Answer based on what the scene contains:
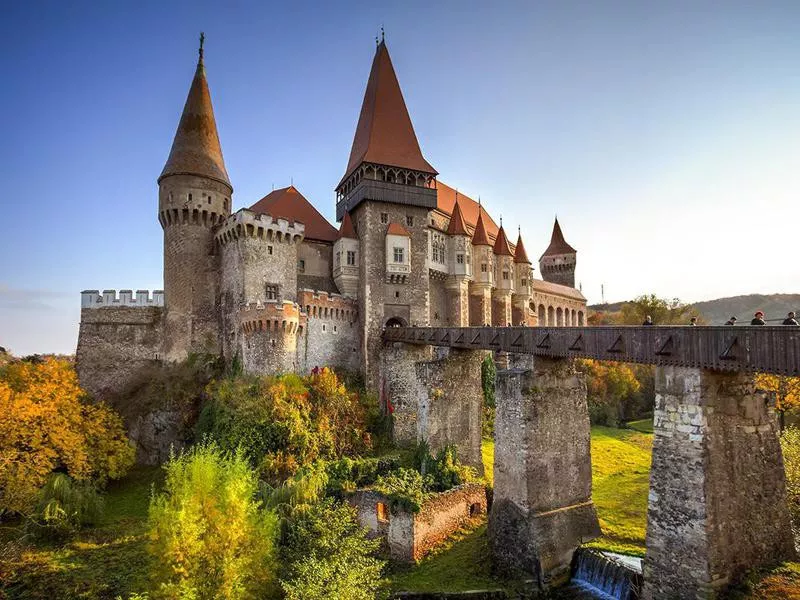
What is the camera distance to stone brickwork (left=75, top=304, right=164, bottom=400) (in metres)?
28.9

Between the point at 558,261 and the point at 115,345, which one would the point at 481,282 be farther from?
the point at 558,261

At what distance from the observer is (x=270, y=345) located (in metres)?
26.3

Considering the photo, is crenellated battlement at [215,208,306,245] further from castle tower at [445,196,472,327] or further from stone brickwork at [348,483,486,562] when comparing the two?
stone brickwork at [348,483,486,562]

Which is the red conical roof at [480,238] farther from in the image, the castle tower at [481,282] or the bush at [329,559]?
the bush at [329,559]

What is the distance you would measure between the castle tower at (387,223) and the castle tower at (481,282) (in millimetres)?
6384

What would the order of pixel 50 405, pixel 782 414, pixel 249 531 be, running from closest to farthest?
1. pixel 249 531
2. pixel 50 405
3. pixel 782 414

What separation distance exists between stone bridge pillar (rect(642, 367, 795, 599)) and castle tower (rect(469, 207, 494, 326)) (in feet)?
83.3

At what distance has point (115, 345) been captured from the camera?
2955 cm

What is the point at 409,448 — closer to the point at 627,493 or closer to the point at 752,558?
the point at 627,493

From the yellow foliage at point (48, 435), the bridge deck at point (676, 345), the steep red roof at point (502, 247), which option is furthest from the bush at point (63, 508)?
the steep red roof at point (502, 247)

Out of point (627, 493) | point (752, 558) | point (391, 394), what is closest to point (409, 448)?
point (391, 394)

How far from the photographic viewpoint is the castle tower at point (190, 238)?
29750mm

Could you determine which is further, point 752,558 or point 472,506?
point 472,506

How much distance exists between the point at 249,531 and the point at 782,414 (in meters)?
30.3
